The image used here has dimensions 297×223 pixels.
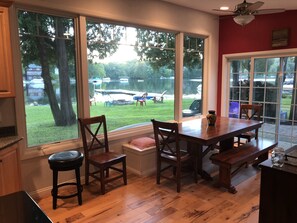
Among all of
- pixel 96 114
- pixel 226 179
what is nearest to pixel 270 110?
pixel 226 179

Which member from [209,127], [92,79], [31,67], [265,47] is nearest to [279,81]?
[265,47]

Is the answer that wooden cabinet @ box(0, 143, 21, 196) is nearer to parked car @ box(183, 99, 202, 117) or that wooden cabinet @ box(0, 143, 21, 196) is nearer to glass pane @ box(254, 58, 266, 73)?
parked car @ box(183, 99, 202, 117)

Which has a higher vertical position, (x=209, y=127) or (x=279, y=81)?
(x=279, y=81)

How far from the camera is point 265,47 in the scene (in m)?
4.75

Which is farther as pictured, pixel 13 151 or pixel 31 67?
pixel 31 67

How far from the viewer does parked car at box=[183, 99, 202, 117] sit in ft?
16.9

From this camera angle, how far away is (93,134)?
11.4 feet

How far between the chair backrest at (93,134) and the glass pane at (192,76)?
207 cm

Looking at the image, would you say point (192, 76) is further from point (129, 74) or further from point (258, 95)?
point (129, 74)

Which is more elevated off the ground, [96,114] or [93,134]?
[96,114]

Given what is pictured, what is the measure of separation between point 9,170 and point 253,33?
4.89m

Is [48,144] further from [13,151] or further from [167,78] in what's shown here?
[167,78]

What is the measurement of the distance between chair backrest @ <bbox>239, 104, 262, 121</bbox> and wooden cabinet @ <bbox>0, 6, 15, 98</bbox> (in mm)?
4016

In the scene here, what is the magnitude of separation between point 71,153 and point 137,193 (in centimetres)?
103
